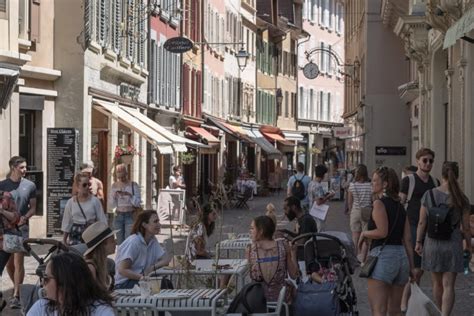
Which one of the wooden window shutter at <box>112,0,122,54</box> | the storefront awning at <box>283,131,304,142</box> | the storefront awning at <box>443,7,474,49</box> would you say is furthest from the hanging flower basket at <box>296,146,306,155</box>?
the storefront awning at <box>443,7,474,49</box>

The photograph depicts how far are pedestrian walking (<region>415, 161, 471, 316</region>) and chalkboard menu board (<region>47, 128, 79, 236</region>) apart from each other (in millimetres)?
13312

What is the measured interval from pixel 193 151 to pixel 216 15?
10076mm

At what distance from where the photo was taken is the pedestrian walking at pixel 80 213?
43.8ft

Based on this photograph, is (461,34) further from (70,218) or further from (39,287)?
(39,287)

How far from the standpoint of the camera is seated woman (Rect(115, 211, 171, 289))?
9.72m

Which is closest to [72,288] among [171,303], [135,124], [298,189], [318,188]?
[171,303]

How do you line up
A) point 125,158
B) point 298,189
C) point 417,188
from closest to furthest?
point 417,188, point 298,189, point 125,158

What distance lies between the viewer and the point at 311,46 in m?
81.9

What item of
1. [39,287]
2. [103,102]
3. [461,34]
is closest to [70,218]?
[461,34]

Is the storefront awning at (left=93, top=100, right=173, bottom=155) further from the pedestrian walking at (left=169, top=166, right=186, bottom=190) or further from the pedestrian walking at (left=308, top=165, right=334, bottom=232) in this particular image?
the pedestrian walking at (left=308, top=165, right=334, bottom=232)

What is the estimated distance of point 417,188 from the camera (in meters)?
12.6

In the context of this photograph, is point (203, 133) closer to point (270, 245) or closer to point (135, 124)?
point (135, 124)

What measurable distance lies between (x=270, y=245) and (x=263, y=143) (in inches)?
2038

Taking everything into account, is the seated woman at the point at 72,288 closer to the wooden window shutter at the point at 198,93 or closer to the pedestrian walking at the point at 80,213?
the pedestrian walking at the point at 80,213
